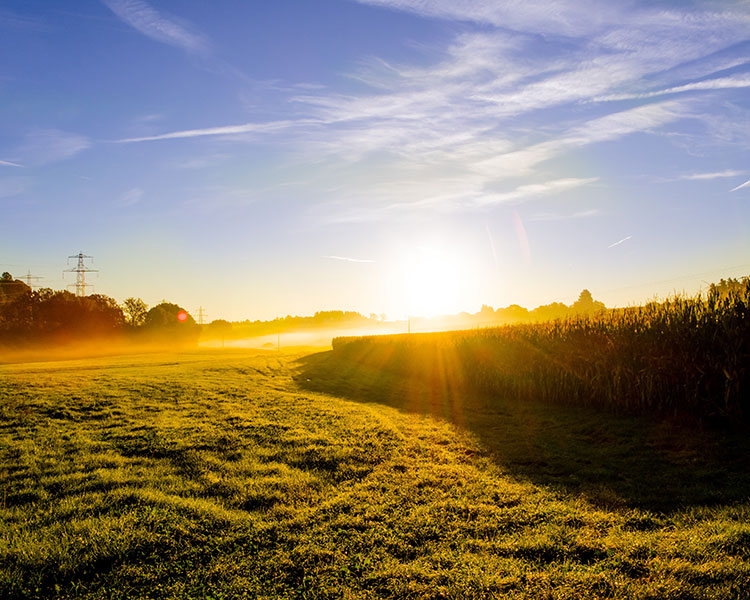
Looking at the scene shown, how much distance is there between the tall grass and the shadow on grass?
85 centimetres

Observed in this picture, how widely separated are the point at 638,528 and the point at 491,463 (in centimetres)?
410

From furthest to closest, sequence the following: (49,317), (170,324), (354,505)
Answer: (170,324), (49,317), (354,505)

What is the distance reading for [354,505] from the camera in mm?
7855

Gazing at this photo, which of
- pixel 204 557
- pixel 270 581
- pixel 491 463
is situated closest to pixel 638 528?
pixel 491 463

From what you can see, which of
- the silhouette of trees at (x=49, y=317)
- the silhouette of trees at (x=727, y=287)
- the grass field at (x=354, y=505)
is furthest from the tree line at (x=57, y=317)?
the silhouette of trees at (x=727, y=287)

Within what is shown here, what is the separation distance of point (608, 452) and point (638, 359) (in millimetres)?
4847

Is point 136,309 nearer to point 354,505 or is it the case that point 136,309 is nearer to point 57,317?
point 57,317

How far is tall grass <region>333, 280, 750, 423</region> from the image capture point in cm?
1284

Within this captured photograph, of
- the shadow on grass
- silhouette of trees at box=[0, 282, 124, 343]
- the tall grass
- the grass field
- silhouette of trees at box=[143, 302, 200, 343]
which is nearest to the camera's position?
the grass field

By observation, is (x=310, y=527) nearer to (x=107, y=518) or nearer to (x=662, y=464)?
(x=107, y=518)

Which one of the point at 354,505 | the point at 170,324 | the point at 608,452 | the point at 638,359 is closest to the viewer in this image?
the point at 354,505

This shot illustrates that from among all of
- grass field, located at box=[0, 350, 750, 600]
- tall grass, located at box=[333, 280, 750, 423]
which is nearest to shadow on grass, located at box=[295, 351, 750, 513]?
grass field, located at box=[0, 350, 750, 600]

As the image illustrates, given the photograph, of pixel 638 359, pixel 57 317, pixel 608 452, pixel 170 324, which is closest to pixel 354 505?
pixel 608 452

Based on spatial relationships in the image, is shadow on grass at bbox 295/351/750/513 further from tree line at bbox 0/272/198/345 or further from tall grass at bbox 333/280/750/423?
tree line at bbox 0/272/198/345
